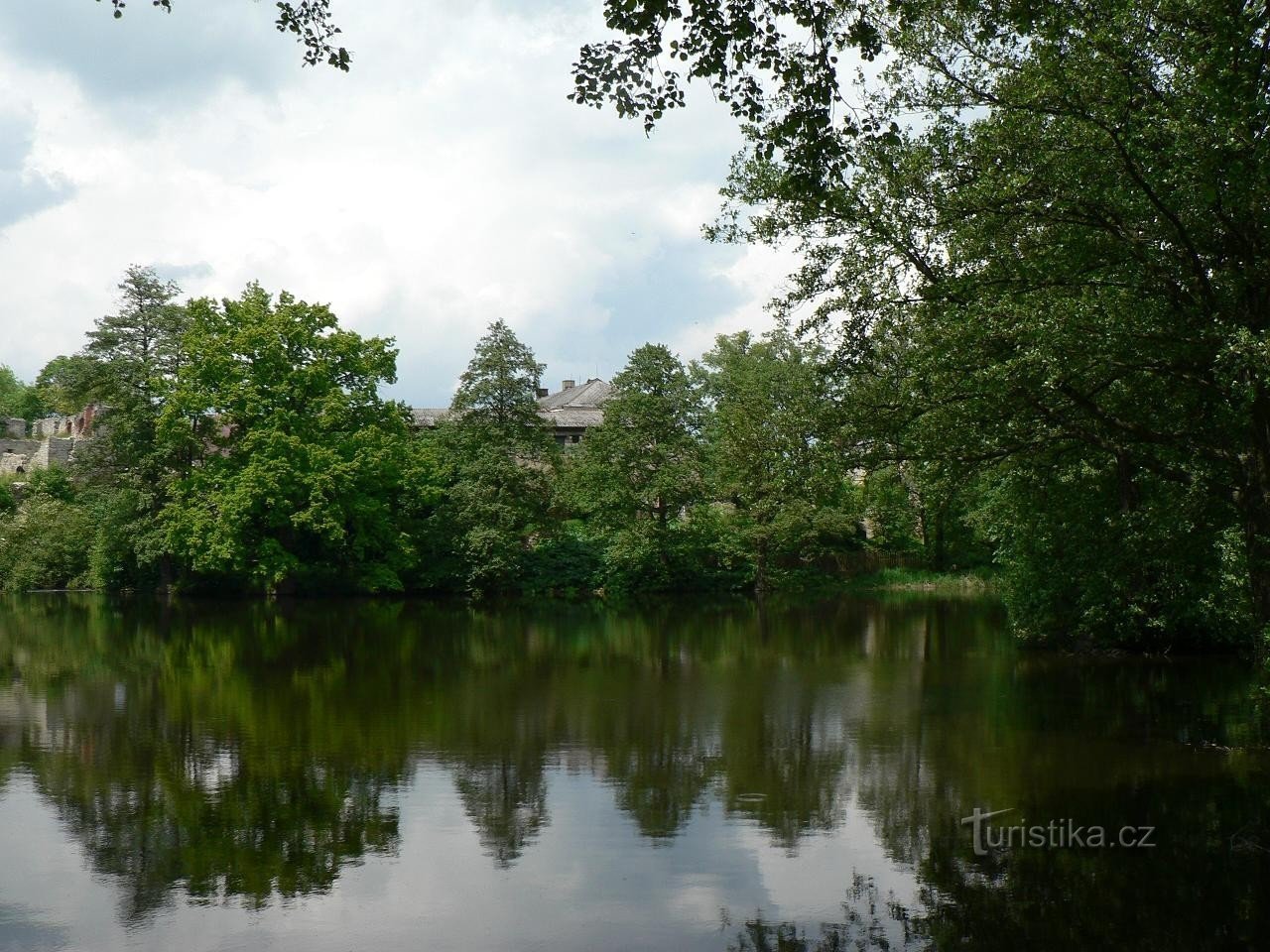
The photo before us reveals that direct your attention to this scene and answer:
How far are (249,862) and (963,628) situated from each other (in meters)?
26.7

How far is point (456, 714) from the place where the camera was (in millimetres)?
18047

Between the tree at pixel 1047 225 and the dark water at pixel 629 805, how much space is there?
12.5 feet

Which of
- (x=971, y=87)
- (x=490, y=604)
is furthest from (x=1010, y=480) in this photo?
(x=490, y=604)

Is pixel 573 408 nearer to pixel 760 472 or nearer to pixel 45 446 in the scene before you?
pixel 760 472

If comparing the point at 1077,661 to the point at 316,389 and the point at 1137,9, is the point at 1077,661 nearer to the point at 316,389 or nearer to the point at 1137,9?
the point at 1137,9

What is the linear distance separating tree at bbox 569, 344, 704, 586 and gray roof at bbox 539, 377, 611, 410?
87.6 ft

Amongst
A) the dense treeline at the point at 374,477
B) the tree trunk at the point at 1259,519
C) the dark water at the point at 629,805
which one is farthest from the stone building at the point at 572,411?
the tree trunk at the point at 1259,519

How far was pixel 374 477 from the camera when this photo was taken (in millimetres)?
49281

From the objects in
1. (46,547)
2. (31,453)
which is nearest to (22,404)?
(31,453)

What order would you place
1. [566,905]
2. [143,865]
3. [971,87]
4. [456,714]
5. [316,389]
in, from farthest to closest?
[316,389] < [456,714] < [971,87] < [143,865] < [566,905]

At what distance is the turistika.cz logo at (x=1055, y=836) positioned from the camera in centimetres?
1059

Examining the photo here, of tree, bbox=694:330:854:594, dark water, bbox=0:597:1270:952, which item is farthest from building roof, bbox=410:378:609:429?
dark water, bbox=0:597:1270:952

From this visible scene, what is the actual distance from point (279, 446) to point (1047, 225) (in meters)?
38.2

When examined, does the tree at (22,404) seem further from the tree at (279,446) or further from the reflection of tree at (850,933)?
the reflection of tree at (850,933)
